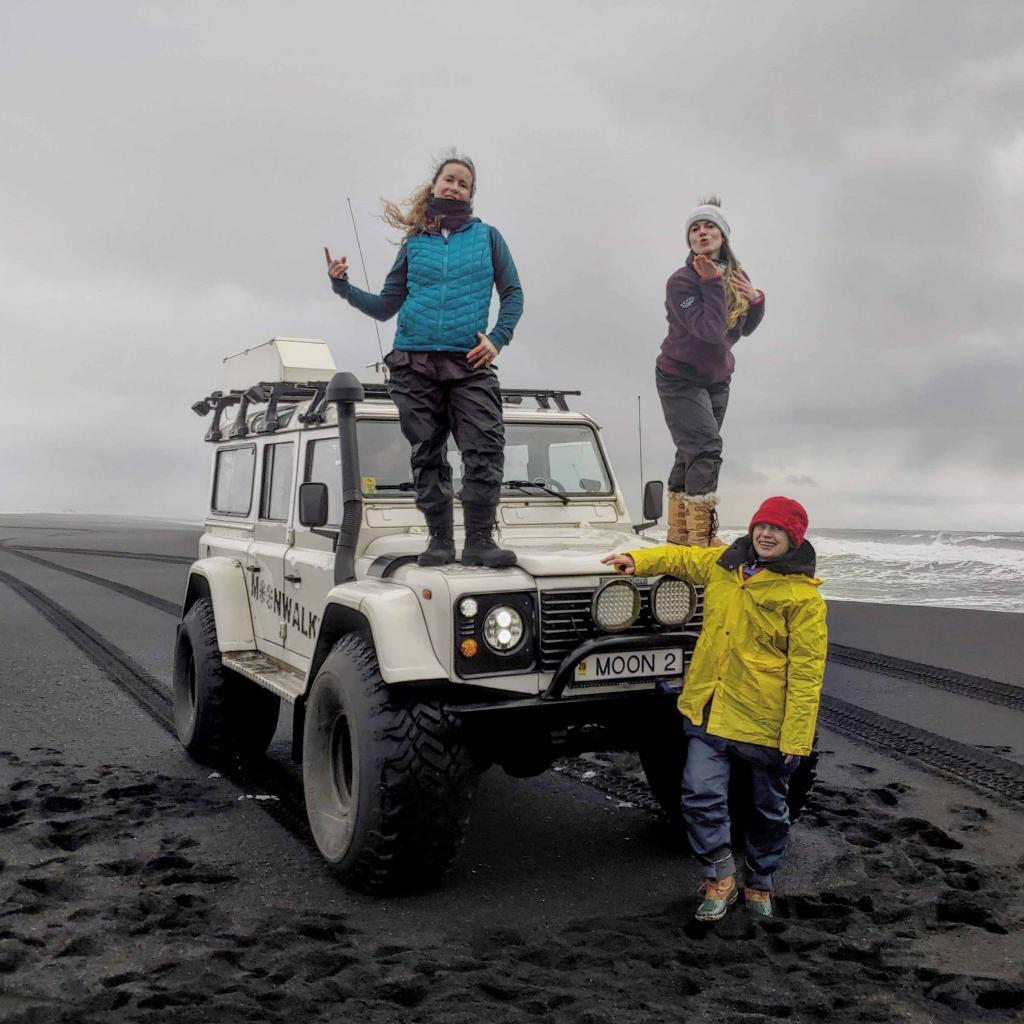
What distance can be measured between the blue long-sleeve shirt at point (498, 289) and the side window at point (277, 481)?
133 cm

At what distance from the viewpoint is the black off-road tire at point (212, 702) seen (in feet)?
22.1

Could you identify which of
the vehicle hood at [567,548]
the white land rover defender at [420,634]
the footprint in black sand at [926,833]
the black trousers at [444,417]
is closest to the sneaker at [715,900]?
the white land rover defender at [420,634]

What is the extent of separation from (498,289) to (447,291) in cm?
31

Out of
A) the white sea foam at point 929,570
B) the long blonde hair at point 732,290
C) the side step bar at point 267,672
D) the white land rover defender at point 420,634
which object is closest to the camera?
the white land rover defender at point 420,634

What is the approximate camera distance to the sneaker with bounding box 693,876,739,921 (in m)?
4.32

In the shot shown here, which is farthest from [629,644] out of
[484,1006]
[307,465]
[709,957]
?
[307,465]

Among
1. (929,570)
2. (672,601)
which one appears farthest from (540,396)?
(929,570)

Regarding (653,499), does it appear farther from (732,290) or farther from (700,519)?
(732,290)

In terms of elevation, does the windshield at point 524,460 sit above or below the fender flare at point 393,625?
above

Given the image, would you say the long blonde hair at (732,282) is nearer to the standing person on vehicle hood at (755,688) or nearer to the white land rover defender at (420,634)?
the white land rover defender at (420,634)

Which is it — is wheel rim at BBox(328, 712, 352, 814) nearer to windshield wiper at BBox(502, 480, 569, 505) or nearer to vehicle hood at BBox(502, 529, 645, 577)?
vehicle hood at BBox(502, 529, 645, 577)

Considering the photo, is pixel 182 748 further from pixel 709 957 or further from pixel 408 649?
pixel 709 957

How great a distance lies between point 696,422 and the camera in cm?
631

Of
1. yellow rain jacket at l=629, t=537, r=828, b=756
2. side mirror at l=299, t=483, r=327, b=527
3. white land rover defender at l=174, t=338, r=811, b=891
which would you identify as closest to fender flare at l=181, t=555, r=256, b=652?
white land rover defender at l=174, t=338, r=811, b=891
